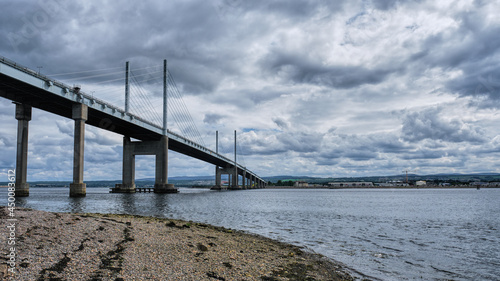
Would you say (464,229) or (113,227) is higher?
(113,227)

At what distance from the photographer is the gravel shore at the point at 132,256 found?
7.68m

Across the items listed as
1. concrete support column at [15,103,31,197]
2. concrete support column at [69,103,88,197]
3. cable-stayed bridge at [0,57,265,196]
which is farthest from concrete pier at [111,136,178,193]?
concrete support column at [15,103,31,197]

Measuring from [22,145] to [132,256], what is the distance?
57.2 meters

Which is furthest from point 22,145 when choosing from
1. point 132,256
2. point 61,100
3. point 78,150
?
point 132,256

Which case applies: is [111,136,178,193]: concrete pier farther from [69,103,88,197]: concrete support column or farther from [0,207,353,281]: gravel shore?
[0,207,353,281]: gravel shore

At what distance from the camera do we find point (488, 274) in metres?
11.9

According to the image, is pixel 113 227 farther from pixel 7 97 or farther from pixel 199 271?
pixel 7 97

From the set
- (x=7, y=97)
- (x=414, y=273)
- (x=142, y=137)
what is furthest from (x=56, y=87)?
(x=414, y=273)

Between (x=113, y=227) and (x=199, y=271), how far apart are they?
17.7 feet

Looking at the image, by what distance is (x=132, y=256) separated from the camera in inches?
364

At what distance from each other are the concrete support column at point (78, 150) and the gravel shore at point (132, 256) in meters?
42.4

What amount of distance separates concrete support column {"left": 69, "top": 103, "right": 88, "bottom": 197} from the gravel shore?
42.4 m

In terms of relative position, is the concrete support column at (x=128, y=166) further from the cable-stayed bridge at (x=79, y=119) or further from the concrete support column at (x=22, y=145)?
the concrete support column at (x=22, y=145)

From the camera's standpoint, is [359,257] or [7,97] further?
[7,97]
